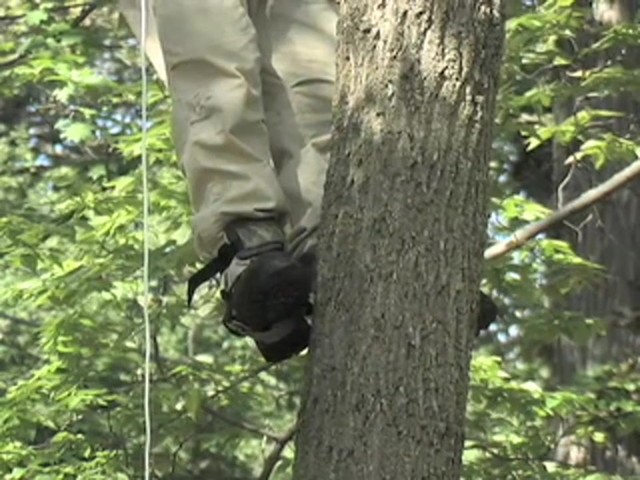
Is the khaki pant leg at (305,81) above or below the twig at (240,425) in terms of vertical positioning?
above

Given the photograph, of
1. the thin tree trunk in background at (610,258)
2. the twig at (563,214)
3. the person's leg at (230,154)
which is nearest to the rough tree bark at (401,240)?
the person's leg at (230,154)

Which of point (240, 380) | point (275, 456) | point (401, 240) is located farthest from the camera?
point (240, 380)

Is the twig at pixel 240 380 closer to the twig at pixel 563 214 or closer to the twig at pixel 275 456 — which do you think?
the twig at pixel 275 456

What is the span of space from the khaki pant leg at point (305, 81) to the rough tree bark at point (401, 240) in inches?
8.4

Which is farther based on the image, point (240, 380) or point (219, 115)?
point (240, 380)

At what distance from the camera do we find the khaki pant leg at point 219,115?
2.57 meters

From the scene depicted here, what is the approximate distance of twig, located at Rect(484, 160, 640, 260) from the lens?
4.55 meters

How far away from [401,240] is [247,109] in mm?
409

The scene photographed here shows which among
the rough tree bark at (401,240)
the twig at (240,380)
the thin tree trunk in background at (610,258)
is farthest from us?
the thin tree trunk in background at (610,258)

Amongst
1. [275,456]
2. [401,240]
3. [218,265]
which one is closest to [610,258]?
[275,456]

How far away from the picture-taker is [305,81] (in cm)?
273

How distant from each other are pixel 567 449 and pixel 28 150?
3.34m

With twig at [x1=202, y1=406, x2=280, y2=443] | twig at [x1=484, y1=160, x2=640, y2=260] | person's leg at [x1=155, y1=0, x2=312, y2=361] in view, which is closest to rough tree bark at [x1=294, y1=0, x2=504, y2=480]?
person's leg at [x1=155, y1=0, x2=312, y2=361]

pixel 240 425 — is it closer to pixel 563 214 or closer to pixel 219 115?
pixel 563 214
